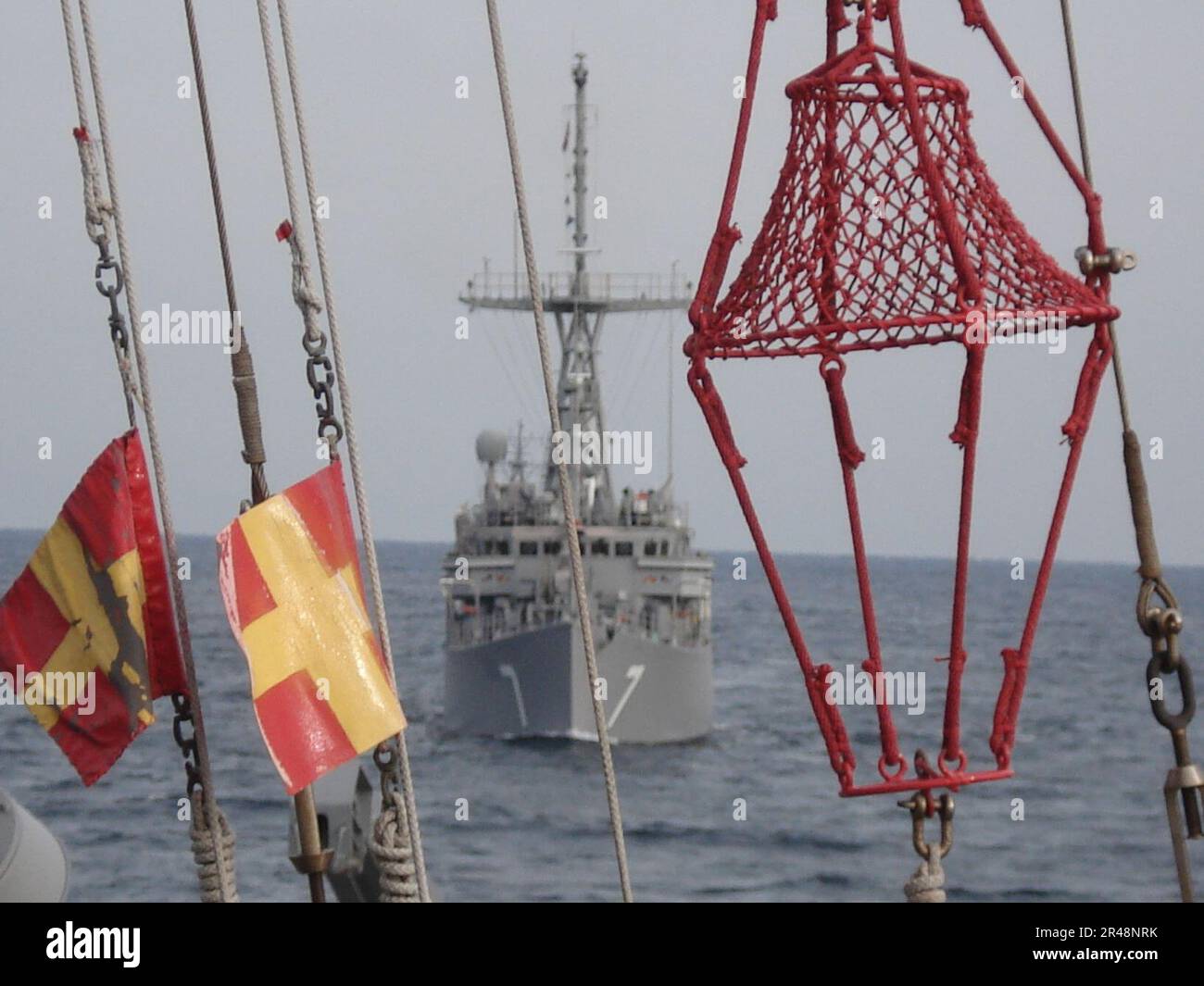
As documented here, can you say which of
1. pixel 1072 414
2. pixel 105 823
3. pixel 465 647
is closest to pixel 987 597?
pixel 465 647

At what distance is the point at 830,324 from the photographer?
22.0 ft

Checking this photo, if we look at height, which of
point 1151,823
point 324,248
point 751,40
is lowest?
point 1151,823

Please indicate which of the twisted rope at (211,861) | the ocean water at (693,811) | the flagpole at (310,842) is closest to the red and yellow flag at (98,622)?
the twisted rope at (211,861)

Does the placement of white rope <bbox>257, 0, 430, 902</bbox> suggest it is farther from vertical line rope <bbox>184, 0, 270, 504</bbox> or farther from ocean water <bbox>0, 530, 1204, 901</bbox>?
ocean water <bbox>0, 530, 1204, 901</bbox>

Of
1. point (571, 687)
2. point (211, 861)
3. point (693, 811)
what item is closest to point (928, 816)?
point (211, 861)

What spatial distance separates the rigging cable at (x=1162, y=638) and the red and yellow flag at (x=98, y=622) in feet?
10.9

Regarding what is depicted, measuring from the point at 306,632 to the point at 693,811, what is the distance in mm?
51138

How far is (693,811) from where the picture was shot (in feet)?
189

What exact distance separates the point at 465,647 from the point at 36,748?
13.3 m

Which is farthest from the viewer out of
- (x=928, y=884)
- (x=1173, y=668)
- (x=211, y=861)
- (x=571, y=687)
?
(x=571, y=687)

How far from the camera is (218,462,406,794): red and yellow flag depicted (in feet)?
23.1

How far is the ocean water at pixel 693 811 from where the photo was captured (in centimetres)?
4706

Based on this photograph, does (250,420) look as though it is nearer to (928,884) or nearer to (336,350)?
(336,350)
